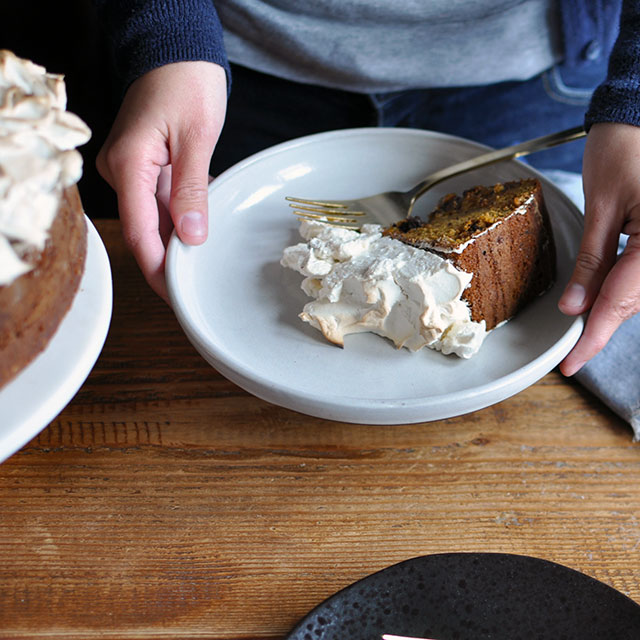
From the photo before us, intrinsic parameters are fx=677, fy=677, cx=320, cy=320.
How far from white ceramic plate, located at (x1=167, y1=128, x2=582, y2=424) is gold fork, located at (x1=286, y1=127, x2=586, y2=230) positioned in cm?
3

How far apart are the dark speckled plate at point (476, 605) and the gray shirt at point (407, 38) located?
3.16ft

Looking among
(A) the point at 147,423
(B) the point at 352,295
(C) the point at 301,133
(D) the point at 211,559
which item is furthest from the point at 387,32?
(D) the point at 211,559

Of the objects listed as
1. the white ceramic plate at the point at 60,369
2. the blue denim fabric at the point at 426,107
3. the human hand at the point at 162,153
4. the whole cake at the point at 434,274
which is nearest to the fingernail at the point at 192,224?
the human hand at the point at 162,153

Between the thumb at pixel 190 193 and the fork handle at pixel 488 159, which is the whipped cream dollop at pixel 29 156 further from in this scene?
the fork handle at pixel 488 159

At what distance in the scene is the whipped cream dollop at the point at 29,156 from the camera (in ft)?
1.70

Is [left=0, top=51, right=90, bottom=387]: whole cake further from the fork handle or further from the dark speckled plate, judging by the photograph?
the fork handle

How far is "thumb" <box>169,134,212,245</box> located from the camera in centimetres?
95

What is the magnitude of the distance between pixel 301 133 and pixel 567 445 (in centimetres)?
90

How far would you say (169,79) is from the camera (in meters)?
1.04

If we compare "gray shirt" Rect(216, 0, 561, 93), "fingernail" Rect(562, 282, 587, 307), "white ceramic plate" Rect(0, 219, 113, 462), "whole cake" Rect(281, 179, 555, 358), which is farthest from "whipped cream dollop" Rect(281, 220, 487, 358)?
"gray shirt" Rect(216, 0, 561, 93)

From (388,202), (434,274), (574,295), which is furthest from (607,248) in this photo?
(388,202)

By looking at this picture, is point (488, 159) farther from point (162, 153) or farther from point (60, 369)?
point (60, 369)

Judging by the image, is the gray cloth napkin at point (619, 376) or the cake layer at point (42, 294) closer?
the cake layer at point (42, 294)

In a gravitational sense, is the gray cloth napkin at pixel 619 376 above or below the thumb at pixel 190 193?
below
